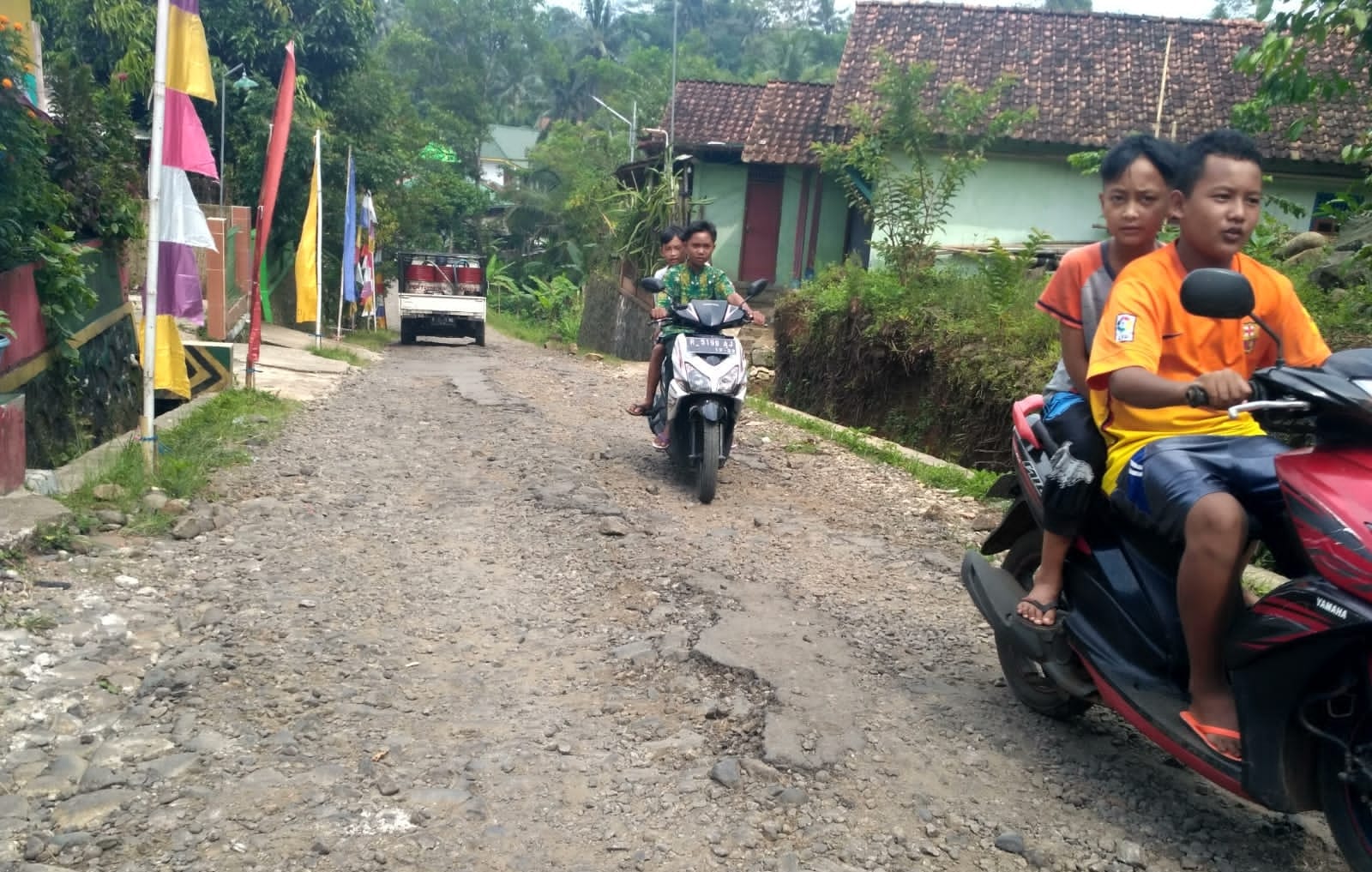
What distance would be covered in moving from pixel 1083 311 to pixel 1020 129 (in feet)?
46.2

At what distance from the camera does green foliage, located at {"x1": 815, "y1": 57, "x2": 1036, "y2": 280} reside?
11484 mm

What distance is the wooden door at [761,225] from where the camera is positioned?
2225cm

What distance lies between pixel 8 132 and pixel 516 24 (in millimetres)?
54512

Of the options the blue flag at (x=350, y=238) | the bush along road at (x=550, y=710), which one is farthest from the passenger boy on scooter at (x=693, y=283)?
the blue flag at (x=350, y=238)

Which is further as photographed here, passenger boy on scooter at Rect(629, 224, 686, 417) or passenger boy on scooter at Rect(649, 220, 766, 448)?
passenger boy on scooter at Rect(629, 224, 686, 417)

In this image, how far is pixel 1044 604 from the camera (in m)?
3.42

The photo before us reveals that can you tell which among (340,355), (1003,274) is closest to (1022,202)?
(1003,274)

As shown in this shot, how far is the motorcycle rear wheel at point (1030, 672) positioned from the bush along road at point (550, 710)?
0.06m

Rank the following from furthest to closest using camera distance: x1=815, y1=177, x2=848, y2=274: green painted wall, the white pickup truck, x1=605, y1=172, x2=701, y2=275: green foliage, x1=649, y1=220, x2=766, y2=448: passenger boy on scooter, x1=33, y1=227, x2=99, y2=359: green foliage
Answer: the white pickup truck → x1=605, y1=172, x2=701, y2=275: green foliage → x1=815, y1=177, x2=848, y2=274: green painted wall → x1=33, y1=227, x2=99, y2=359: green foliage → x1=649, y1=220, x2=766, y2=448: passenger boy on scooter

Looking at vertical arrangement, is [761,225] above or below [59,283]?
above

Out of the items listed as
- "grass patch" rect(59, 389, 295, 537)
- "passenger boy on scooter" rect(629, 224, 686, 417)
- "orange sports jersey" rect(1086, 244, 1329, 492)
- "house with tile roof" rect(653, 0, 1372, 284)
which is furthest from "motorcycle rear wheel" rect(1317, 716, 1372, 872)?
"house with tile roof" rect(653, 0, 1372, 284)

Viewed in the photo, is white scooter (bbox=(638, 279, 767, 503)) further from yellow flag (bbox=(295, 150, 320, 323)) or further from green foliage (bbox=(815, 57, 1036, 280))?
yellow flag (bbox=(295, 150, 320, 323))

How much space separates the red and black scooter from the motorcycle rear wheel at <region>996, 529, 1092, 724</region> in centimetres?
50

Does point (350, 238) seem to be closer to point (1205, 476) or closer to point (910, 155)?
point (910, 155)
